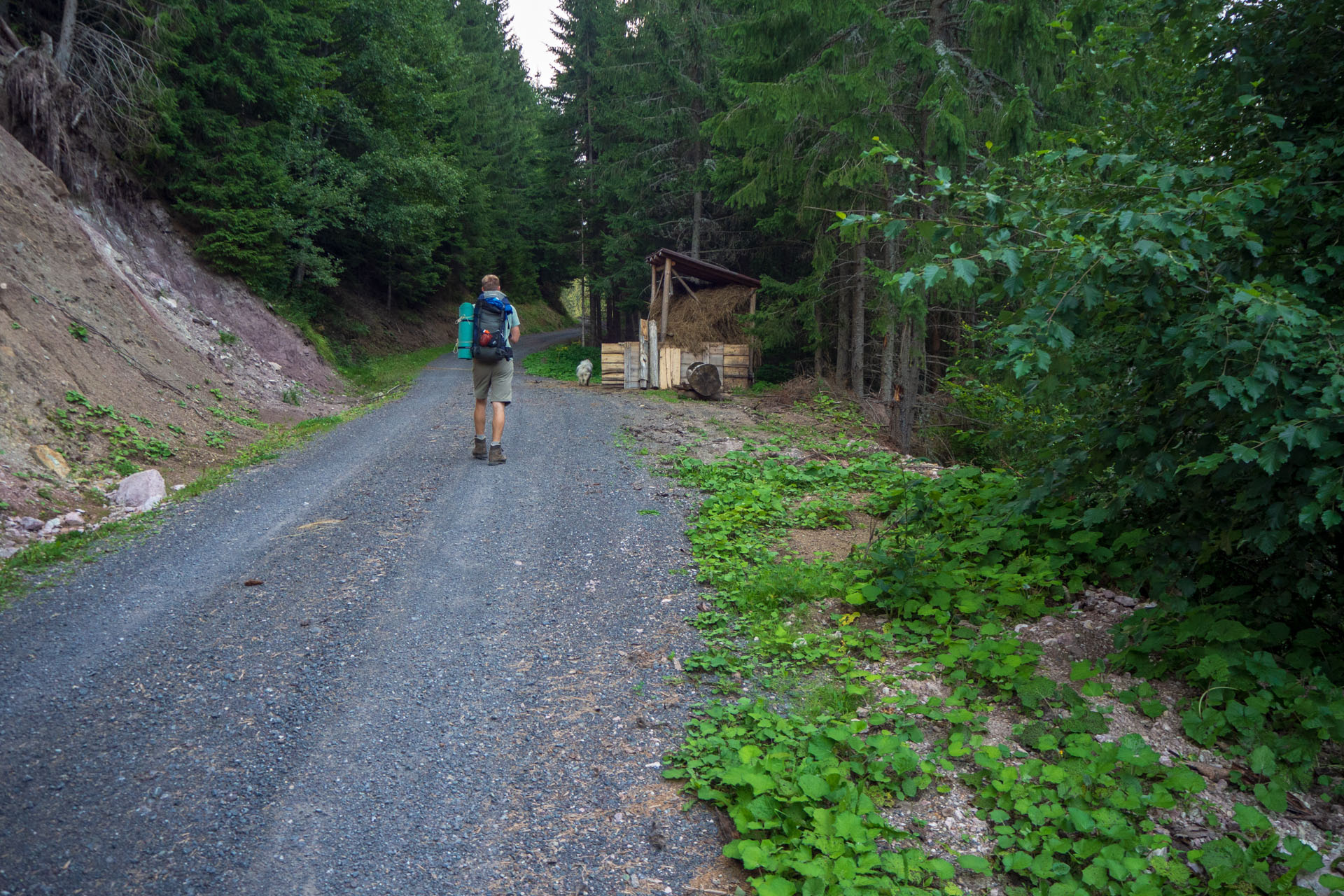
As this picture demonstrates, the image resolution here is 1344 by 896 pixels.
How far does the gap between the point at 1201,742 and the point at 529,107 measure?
5307cm

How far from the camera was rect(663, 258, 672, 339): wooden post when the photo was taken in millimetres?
17047

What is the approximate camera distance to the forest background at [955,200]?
2.91 metres

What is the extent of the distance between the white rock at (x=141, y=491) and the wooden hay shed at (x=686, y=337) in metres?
10.7

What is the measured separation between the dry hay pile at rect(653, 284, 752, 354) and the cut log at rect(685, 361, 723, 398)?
1636mm

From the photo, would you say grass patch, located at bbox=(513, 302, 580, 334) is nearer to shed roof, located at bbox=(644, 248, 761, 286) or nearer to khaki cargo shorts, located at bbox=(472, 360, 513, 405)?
shed roof, located at bbox=(644, 248, 761, 286)

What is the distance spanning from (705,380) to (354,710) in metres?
12.4

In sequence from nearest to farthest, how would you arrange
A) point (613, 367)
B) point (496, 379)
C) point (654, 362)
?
point (496, 379)
point (654, 362)
point (613, 367)

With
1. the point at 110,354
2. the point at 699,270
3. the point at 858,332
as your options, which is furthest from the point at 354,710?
the point at 699,270

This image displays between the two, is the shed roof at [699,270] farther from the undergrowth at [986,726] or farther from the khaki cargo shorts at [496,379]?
the undergrowth at [986,726]

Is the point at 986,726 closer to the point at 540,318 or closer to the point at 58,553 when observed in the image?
the point at 58,553

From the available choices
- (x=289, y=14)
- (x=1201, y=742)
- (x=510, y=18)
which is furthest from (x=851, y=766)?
(x=510, y=18)

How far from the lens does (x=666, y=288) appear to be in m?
17.1

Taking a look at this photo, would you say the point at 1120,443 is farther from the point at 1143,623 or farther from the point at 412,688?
the point at 412,688

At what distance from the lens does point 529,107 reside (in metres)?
48.8
